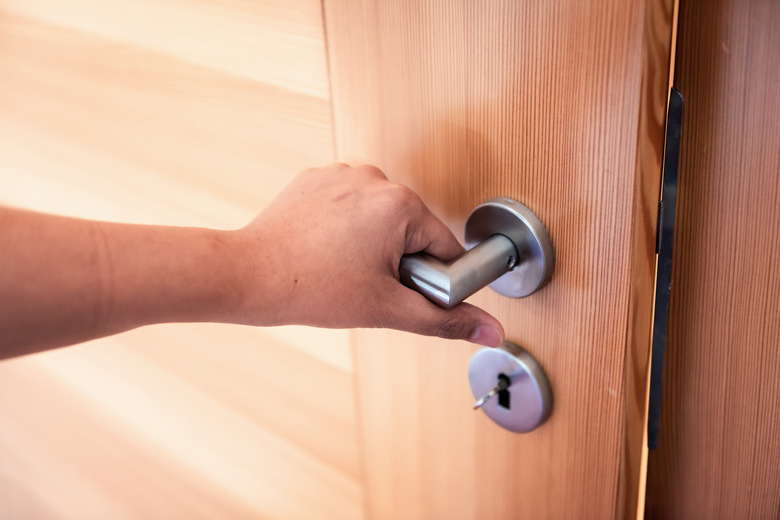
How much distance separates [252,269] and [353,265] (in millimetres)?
49

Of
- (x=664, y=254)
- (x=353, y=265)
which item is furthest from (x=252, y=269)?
(x=664, y=254)

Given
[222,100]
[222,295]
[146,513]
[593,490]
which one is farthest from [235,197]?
[146,513]

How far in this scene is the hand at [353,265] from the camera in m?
0.33

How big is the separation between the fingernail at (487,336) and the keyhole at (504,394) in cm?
2

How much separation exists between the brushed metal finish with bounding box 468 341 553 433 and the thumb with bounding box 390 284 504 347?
0.01 metres

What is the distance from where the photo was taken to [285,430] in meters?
0.55

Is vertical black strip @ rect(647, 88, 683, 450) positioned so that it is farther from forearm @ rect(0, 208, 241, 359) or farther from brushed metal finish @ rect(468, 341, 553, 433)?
forearm @ rect(0, 208, 241, 359)

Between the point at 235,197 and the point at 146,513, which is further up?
the point at 235,197

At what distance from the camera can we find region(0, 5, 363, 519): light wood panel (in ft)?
1.43

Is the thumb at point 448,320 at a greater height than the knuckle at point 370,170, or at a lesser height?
lesser

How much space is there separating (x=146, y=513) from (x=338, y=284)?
0.58m

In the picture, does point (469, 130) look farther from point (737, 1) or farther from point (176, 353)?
point (176, 353)

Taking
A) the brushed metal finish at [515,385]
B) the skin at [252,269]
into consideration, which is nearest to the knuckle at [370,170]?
the skin at [252,269]

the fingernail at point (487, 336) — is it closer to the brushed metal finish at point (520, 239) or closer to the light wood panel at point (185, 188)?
the brushed metal finish at point (520, 239)
